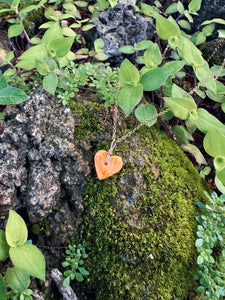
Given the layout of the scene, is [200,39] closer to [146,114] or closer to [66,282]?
[146,114]

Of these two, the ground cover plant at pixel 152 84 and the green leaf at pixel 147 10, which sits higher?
the green leaf at pixel 147 10

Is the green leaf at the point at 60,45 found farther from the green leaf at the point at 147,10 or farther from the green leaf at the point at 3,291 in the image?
the green leaf at the point at 3,291

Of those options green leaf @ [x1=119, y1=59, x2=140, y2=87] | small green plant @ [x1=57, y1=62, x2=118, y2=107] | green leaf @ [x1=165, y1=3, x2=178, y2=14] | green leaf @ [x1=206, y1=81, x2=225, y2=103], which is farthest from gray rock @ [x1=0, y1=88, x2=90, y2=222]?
green leaf @ [x1=165, y1=3, x2=178, y2=14]

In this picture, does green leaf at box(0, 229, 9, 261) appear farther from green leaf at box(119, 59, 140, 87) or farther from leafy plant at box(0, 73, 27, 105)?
green leaf at box(119, 59, 140, 87)

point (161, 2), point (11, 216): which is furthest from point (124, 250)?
point (161, 2)

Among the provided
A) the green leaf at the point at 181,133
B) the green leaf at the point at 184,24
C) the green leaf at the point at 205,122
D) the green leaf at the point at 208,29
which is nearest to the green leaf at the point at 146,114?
the green leaf at the point at 205,122

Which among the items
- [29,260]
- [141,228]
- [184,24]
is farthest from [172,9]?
[29,260]
